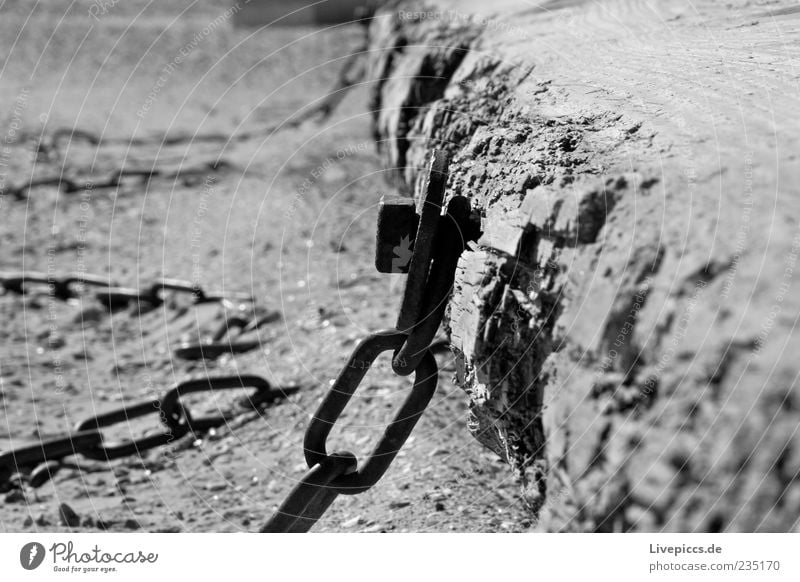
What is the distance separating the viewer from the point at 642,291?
979 millimetres

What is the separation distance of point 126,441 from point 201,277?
1.65 meters

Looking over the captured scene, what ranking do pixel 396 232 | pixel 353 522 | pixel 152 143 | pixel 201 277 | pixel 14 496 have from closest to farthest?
pixel 396 232
pixel 353 522
pixel 14 496
pixel 201 277
pixel 152 143

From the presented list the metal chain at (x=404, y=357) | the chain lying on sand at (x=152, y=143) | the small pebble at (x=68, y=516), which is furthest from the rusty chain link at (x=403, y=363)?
the chain lying on sand at (x=152, y=143)

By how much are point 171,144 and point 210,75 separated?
172 centimetres

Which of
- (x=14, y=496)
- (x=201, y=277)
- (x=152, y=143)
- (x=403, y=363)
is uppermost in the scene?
(x=152, y=143)

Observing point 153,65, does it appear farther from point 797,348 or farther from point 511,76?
point 797,348

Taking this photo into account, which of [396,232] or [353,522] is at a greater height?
[396,232]

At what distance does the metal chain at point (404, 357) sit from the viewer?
4.39 ft

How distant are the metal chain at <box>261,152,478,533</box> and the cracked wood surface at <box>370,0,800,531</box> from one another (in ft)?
0.15

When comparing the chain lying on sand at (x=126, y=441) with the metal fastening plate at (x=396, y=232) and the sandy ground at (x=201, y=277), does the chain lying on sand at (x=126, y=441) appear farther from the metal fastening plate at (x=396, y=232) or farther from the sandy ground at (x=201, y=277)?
the metal fastening plate at (x=396, y=232)

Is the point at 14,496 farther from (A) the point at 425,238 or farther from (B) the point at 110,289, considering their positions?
(A) the point at 425,238

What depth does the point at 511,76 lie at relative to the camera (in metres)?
1.86
